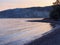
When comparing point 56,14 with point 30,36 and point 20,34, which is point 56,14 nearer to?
point 20,34

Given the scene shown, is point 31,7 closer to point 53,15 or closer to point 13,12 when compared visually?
point 13,12

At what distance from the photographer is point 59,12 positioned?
4834cm

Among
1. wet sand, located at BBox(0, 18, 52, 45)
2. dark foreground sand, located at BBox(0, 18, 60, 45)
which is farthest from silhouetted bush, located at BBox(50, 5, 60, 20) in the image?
dark foreground sand, located at BBox(0, 18, 60, 45)

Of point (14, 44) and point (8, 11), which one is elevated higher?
point (14, 44)

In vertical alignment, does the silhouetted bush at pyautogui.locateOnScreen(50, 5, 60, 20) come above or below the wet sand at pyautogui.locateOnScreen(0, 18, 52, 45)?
below

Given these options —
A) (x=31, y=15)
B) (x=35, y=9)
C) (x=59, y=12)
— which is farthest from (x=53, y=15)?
(x=35, y=9)

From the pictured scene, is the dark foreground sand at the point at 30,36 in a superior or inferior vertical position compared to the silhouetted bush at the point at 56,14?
superior

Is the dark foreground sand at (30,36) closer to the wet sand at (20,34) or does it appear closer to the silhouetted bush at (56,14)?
the wet sand at (20,34)

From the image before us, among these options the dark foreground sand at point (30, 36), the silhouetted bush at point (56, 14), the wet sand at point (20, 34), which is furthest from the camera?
the silhouetted bush at point (56, 14)

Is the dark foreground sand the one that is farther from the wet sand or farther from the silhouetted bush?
the silhouetted bush

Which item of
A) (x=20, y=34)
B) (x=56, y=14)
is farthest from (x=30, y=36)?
(x=56, y=14)

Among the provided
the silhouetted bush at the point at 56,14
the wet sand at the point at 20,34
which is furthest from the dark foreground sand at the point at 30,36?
the silhouetted bush at the point at 56,14

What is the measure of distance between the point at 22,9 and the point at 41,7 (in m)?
6.64

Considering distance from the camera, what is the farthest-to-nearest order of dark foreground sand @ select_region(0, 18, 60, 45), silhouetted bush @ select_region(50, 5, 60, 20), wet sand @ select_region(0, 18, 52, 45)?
silhouetted bush @ select_region(50, 5, 60, 20) < wet sand @ select_region(0, 18, 52, 45) < dark foreground sand @ select_region(0, 18, 60, 45)
